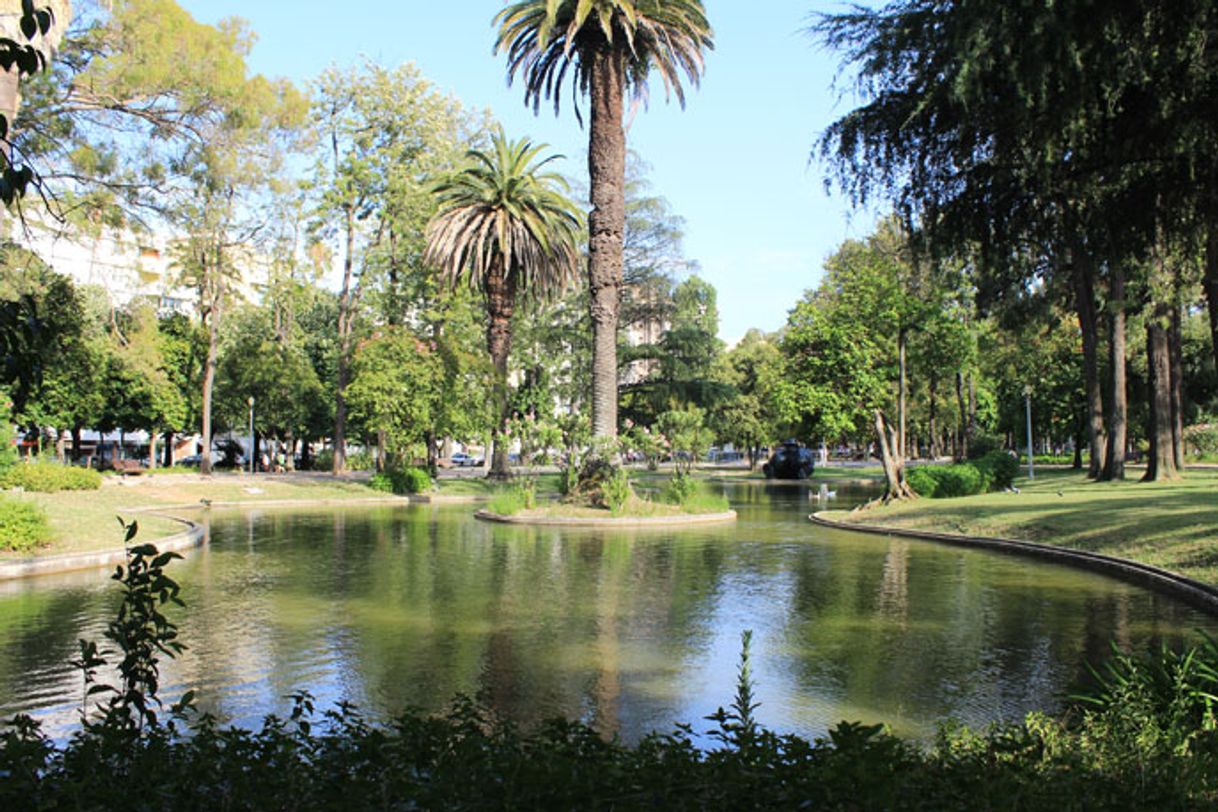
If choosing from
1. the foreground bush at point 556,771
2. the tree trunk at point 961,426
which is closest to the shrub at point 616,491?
the foreground bush at point 556,771

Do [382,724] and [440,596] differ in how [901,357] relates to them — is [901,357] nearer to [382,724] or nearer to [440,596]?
[440,596]

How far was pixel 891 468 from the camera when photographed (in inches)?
1137

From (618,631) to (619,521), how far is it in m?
14.6

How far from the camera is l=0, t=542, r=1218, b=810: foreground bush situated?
159 inches

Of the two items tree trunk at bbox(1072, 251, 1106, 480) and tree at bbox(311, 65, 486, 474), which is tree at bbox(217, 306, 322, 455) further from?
tree trunk at bbox(1072, 251, 1106, 480)

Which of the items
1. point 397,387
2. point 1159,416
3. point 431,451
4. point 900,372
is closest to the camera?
point 900,372

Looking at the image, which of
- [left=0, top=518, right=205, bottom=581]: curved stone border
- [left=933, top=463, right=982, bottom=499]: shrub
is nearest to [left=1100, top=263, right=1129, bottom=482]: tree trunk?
[left=933, top=463, right=982, bottom=499]: shrub

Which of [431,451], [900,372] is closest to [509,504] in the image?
[900,372]

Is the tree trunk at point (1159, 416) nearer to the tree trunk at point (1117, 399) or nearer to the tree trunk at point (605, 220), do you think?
the tree trunk at point (1117, 399)

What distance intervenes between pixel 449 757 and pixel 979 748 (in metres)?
3.11

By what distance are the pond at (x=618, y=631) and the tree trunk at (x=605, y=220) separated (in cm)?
990

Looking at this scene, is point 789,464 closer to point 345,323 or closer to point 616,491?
point 345,323

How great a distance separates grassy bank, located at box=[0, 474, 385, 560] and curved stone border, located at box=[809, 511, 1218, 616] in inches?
664

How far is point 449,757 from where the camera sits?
4.69 metres
